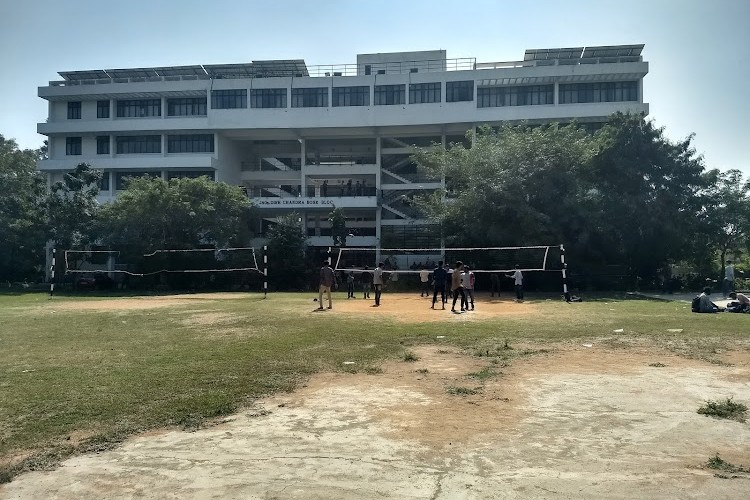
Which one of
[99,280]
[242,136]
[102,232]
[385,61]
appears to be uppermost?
[385,61]

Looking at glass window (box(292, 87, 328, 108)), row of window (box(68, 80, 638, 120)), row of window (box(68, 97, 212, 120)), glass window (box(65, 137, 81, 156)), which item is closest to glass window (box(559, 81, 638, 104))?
row of window (box(68, 80, 638, 120))

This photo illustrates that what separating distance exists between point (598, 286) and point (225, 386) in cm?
2916

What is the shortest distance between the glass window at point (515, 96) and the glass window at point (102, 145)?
33.3m

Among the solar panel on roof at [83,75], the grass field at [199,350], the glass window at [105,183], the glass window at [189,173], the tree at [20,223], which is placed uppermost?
the solar panel on roof at [83,75]

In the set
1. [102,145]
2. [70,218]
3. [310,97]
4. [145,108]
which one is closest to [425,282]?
[70,218]

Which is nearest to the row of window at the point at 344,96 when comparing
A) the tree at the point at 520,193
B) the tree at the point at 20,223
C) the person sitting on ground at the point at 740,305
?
the tree at the point at 520,193

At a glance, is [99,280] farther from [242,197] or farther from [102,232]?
[242,197]

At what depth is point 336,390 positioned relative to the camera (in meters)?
7.30

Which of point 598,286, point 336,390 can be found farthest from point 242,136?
point 336,390

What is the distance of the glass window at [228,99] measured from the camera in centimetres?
4869

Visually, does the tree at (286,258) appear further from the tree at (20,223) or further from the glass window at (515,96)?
the glass window at (515,96)

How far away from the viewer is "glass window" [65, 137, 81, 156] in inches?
2021

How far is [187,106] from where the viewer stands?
165 ft

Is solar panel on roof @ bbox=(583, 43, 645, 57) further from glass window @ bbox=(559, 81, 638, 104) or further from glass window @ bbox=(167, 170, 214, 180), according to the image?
glass window @ bbox=(167, 170, 214, 180)
